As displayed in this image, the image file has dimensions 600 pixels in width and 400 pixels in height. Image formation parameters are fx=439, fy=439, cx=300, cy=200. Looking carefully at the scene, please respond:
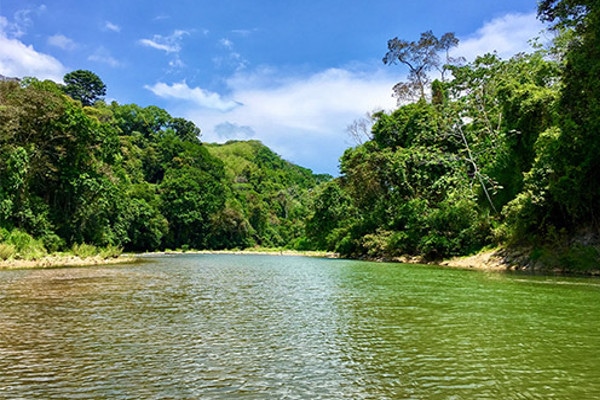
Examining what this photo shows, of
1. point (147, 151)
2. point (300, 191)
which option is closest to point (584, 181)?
point (147, 151)

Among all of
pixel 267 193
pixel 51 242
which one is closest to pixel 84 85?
pixel 267 193

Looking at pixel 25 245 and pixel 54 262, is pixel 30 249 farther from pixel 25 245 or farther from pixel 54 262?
pixel 54 262

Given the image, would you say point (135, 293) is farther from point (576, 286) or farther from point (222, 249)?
point (222, 249)

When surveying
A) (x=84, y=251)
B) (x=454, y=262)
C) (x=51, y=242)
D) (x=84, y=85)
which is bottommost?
(x=84, y=251)

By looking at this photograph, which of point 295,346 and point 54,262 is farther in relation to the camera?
point 54,262

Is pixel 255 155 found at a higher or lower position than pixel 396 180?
higher

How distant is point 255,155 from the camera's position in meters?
150

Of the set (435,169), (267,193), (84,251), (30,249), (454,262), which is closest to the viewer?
(30,249)

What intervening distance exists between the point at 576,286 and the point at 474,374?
1312 cm

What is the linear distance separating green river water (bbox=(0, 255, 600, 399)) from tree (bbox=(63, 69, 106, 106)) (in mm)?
109059

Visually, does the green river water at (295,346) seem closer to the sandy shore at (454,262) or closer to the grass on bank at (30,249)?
the sandy shore at (454,262)

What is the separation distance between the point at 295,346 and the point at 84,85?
398ft

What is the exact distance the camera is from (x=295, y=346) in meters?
7.48

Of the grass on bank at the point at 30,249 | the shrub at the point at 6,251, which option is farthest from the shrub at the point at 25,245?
the shrub at the point at 6,251
